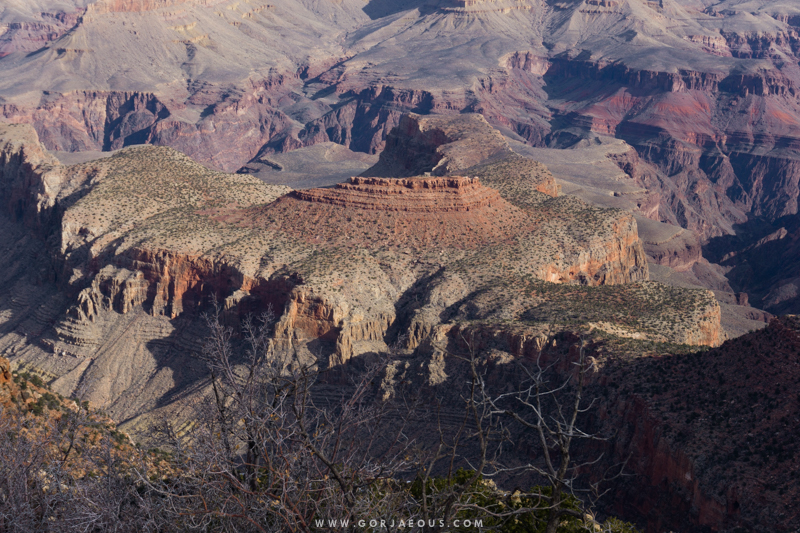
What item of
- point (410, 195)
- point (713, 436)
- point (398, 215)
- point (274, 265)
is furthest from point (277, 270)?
point (713, 436)

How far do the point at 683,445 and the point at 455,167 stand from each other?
265 ft

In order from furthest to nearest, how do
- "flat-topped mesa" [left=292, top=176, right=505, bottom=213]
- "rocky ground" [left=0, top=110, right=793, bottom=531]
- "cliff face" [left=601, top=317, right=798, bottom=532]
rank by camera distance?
"flat-topped mesa" [left=292, top=176, right=505, bottom=213]
"rocky ground" [left=0, top=110, right=793, bottom=531]
"cliff face" [left=601, top=317, right=798, bottom=532]

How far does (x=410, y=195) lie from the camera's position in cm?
8369

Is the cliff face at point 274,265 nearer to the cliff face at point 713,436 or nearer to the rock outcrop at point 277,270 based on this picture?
the rock outcrop at point 277,270

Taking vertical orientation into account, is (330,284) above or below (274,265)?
below

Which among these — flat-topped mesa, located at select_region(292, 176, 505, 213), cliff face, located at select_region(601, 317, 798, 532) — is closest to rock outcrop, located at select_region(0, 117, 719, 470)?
flat-topped mesa, located at select_region(292, 176, 505, 213)

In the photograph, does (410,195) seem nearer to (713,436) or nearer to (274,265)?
(274,265)

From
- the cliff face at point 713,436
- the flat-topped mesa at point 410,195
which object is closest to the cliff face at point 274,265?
the flat-topped mesa at point 410,195

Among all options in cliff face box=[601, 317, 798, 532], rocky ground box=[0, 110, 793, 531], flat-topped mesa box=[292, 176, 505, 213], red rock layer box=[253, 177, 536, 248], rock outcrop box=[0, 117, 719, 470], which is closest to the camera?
cliff face box=[601, 317, 798, 532]

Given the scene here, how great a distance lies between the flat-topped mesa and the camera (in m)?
83.4

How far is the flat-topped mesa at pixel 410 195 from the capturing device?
83.4 m

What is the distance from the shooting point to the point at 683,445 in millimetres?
41469

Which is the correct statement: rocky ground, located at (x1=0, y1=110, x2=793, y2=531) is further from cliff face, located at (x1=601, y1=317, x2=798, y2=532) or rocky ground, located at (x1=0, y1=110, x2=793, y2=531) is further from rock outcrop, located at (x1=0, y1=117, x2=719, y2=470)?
cliff face, located at (x1=601, y1=317, x2=798, y2=532)

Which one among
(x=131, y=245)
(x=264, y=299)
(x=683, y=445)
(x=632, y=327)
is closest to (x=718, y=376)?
(x=683, y=445)
